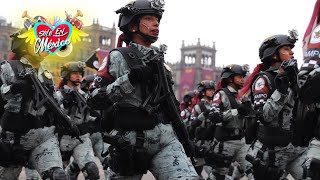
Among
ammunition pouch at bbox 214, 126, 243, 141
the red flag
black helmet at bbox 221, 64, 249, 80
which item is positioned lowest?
ammunition pouch at bbox 214, 126, 243, 141

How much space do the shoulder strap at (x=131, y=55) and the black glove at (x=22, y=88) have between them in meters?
1.80

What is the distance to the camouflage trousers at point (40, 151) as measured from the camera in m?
6.51

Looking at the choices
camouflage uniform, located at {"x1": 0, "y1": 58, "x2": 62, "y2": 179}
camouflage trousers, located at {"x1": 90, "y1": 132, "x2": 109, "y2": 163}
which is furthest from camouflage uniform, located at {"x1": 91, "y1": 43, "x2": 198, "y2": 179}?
camouflage trousers, located at {"x1": 90, "y1": 132, "x2": 109, "y2": 163}

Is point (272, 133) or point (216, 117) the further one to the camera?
point (216, 117)

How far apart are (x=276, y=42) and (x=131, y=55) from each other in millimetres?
2752

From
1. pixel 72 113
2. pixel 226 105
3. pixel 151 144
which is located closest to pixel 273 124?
pixel 151 144

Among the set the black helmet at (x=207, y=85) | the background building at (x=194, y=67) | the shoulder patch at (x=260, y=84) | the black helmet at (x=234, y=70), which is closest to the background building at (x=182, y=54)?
the background building at (x=194, y=67)

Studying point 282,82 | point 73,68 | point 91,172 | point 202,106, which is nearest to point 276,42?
point 282,82

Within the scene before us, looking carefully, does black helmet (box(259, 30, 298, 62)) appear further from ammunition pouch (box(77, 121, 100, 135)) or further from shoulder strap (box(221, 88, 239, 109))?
ammunition pouch (box(77, 121, 100, 135))

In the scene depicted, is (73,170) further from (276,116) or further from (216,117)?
(276,116)

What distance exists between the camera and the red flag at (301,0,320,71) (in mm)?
4887

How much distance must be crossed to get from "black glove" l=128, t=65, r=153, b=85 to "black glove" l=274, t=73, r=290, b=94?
1974 millimetres

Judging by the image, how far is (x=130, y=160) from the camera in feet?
16.7

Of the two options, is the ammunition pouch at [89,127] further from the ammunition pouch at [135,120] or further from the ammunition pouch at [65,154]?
the ammunition pouch at [135,120]
